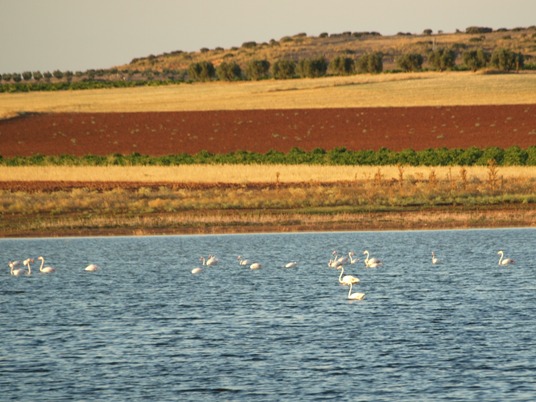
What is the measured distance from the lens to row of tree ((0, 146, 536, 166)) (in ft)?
258

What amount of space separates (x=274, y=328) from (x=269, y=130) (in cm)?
7660

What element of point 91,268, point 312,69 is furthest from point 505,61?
point 91,268

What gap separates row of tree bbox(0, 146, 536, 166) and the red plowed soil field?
444 cm

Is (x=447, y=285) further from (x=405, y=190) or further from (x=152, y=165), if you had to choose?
(x=152, y=165)

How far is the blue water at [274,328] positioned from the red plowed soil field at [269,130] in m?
47.9

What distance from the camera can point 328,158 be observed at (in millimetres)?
82875

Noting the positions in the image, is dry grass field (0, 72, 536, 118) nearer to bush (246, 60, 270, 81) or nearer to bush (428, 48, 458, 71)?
bush (428, 48, 458, 71)

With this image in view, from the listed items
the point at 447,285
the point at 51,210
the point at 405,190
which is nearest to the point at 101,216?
the point at 51,210

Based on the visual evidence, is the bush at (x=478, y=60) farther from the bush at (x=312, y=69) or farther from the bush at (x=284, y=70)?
the bush at (x=284, y=70)

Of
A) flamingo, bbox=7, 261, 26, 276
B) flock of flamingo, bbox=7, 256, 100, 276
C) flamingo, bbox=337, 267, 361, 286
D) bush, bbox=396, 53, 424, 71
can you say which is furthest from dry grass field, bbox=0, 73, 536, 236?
bush, bbox=396, 53, 424, 71

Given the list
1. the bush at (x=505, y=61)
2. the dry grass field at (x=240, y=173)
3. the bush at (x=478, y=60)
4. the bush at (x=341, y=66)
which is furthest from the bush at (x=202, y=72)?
the dry grass field at (x=240, y=173)

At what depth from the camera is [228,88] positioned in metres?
145

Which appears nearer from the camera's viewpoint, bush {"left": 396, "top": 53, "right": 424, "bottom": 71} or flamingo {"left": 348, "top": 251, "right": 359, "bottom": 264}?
flamingo {"left": 348, "top": 251, "right": 359, "bottom": 264}

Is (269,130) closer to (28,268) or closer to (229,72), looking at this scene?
(28,268)
